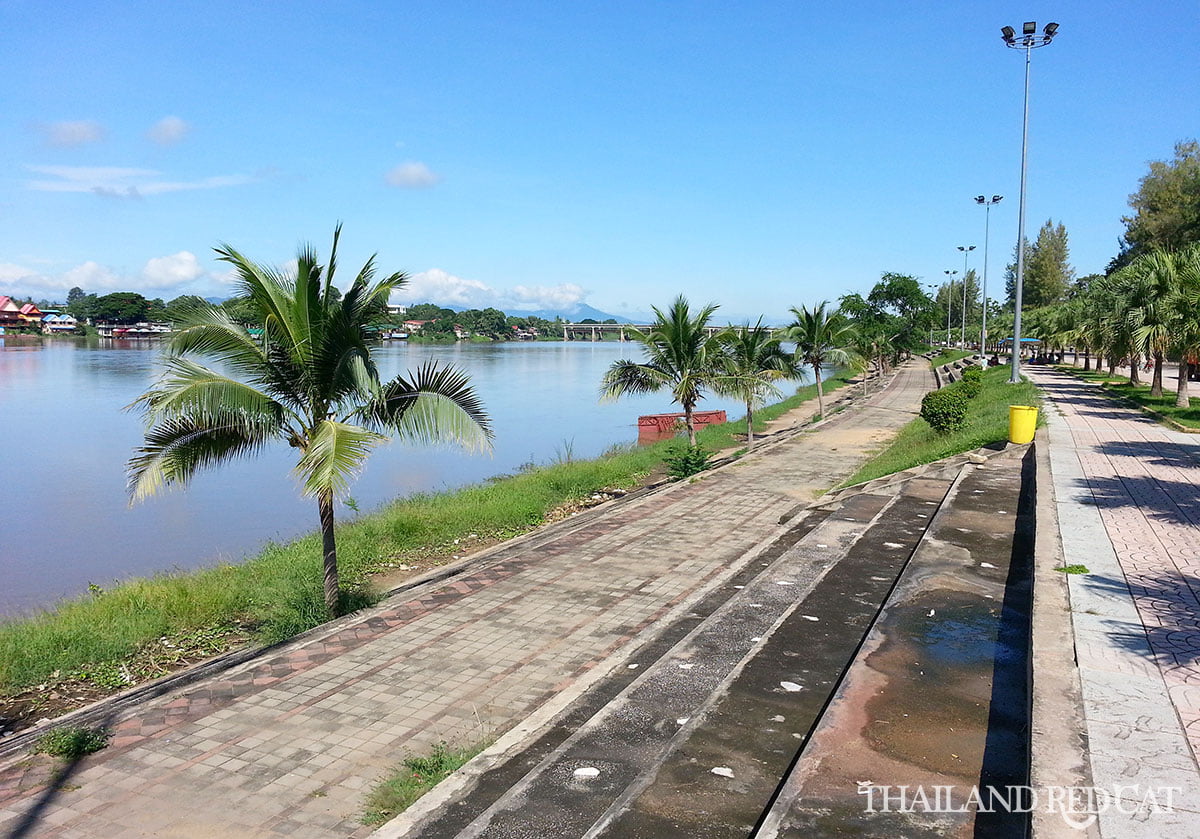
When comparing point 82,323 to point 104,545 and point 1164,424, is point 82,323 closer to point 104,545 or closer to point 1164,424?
point 104,545

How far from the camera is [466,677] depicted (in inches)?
262

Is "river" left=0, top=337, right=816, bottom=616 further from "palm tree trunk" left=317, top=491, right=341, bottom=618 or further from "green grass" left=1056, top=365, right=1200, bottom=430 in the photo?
"green grass" left=1056, top=365, right=1200, bottom=430

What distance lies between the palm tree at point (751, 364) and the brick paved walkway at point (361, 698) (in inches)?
348

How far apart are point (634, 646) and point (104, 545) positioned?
1257cm

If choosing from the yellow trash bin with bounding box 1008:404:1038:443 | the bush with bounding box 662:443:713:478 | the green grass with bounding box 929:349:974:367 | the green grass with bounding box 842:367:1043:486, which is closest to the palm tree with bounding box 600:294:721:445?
the bush with bounding box 662:443:713:478

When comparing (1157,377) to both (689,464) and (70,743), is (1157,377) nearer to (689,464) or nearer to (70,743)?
(689,464)

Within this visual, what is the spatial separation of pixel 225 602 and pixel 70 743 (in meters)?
Answer: 3.94

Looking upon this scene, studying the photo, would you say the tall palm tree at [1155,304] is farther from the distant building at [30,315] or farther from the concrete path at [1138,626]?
the distant building at [30,315]

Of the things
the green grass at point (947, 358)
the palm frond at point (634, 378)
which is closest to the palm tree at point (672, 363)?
the palm frond at point (634, 378)

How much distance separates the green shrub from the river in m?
3.38

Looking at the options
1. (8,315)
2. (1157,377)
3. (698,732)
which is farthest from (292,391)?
(8,315)

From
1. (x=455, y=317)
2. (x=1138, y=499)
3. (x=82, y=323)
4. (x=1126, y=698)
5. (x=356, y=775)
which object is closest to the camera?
(x=1126, y=698)

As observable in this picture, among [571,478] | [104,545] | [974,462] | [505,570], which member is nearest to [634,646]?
[505,570]

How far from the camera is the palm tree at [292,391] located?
750 centimetres
